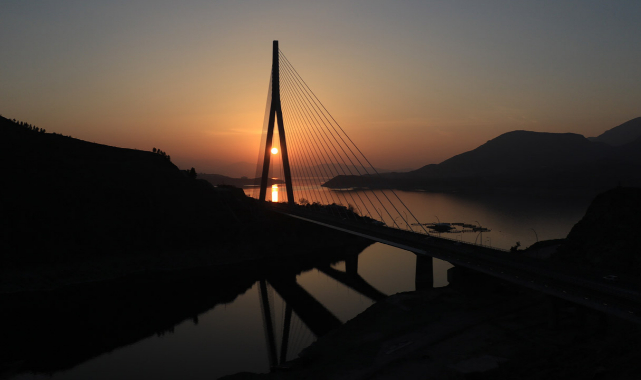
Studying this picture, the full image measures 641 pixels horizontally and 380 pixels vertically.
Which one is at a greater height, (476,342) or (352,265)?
(476,342)

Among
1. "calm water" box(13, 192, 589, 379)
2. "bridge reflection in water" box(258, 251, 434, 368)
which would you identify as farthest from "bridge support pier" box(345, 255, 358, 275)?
"calm water" box(13, 192, 589, 379)

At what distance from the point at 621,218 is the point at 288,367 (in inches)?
1526

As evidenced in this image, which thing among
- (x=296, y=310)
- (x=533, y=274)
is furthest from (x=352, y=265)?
(x=533, y=274)

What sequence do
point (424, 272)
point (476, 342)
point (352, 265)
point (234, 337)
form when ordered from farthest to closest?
point (352, 265) < point (424, 272) < point (234, 337) < point (476, 342)

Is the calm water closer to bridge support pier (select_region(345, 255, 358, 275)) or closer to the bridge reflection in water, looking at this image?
the bridge reflection in water

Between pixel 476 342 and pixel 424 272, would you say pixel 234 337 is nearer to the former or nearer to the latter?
pixel 424 272

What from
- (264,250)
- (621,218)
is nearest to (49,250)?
(264,250)

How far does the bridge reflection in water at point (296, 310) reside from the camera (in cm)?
3067

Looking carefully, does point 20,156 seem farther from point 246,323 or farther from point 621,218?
point 621,218

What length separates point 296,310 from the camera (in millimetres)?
39438

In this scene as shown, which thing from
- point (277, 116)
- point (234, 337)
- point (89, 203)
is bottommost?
point (234, 337)

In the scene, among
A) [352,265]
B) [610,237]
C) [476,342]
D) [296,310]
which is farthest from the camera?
[352,265]

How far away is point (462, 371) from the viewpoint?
19391 millimetres

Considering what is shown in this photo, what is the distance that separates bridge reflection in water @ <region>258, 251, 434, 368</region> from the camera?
30672 millimetres
